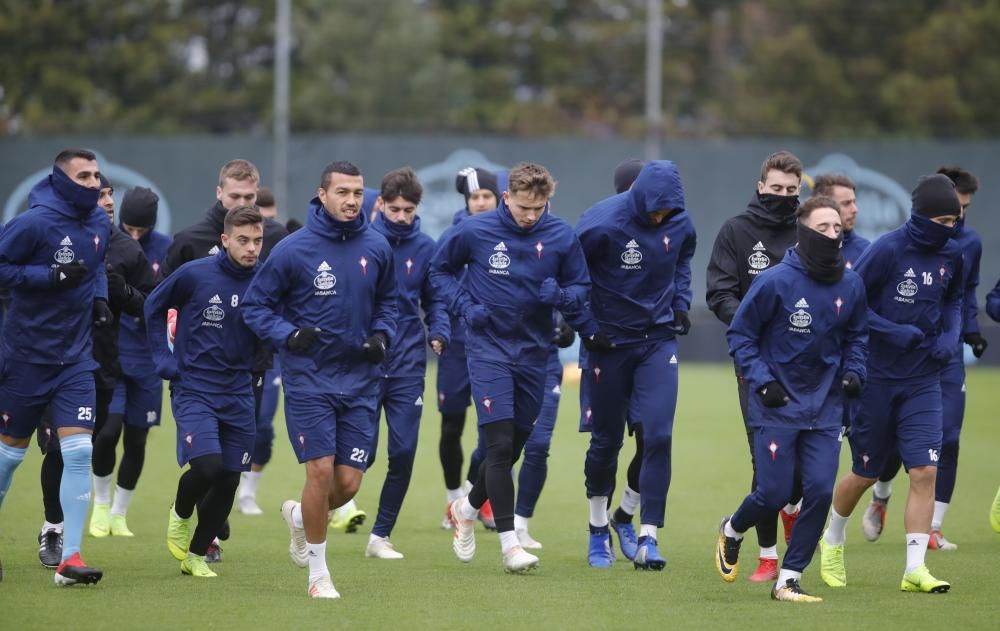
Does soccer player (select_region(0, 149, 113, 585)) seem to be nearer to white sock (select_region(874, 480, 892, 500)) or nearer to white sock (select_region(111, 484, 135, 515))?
white sock (select_region(111, 484, 135, 515))

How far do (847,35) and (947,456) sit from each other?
21.6 m

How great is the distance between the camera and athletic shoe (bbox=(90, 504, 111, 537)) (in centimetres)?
1032

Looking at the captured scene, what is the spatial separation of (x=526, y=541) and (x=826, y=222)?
332cm

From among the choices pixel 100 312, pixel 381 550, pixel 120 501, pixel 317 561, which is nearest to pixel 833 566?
pixel 381 550

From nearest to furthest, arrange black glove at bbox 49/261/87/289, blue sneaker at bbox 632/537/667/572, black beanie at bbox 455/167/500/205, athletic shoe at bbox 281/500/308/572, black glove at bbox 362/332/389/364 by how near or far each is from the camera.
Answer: black glove at bbox 362/332/389/364 < black glove at bbox 49/261/87/289 < athletic shoe at bbox 281/500/308/572 < blue sneaker at bbox 632/537/667/572 < black beanie at bbox 455/167/500/205

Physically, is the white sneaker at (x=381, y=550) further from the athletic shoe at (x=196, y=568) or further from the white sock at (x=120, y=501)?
the white sock at (x=120, y=501)

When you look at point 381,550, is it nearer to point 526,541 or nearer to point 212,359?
point 526,541

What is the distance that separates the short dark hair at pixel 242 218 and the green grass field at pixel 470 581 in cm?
202

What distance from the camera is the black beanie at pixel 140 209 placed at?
10.0m

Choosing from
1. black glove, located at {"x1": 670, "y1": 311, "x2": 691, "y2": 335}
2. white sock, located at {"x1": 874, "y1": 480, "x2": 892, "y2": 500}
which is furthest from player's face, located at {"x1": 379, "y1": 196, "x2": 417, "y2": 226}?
white sock, located at {"x1": 874, "y1": 480, "x2": 892, "y2": 500}

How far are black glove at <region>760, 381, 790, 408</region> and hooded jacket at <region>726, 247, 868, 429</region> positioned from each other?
13cm

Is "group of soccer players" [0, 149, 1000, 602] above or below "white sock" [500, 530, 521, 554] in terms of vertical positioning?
above

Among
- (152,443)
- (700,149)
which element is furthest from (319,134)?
(152,443)

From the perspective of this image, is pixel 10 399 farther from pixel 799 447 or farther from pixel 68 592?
pixel 799 447
